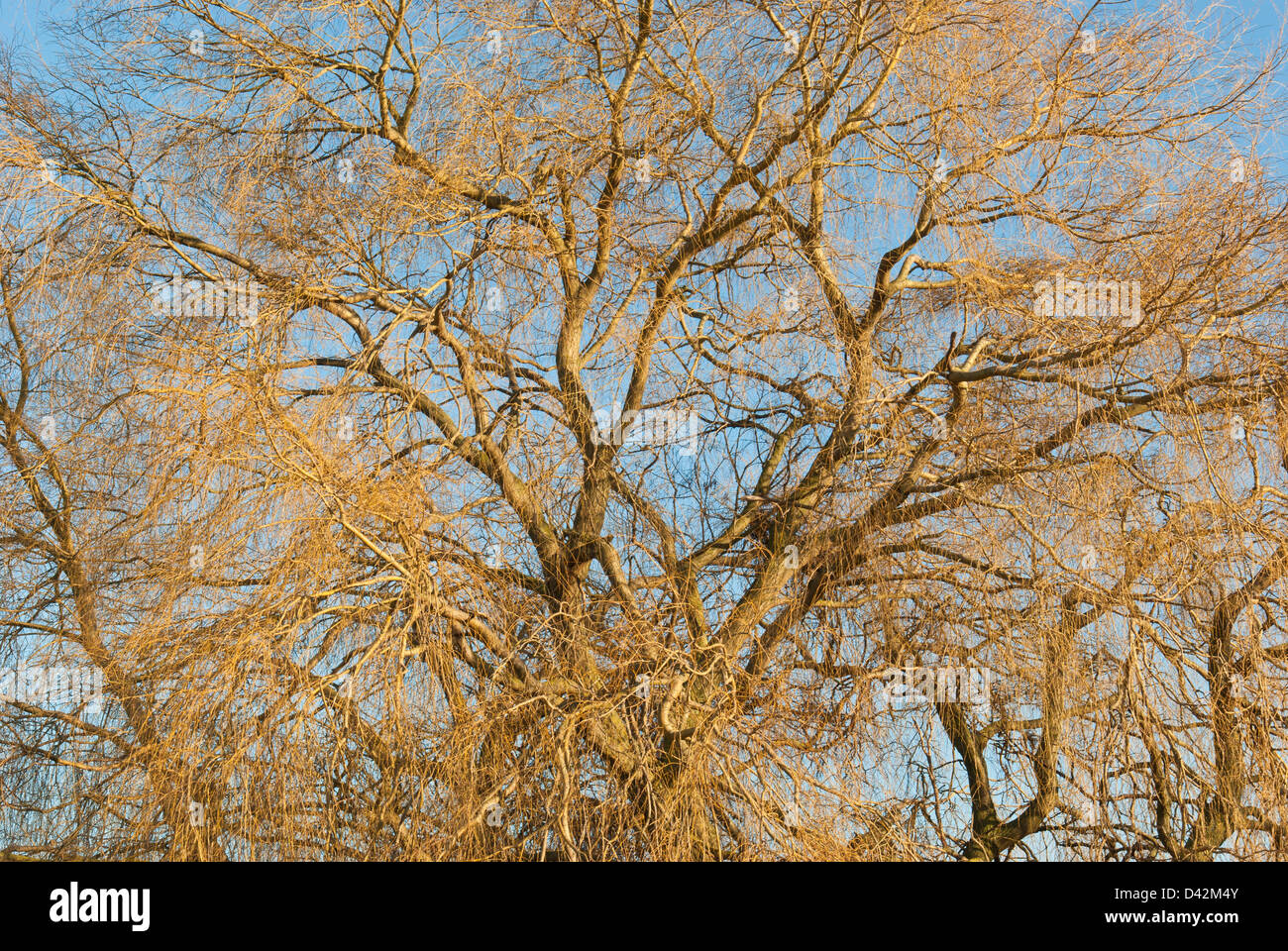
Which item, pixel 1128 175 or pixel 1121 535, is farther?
pixel 1128 175

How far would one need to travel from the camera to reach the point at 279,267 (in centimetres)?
544

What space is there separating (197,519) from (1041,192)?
3967 millimetres

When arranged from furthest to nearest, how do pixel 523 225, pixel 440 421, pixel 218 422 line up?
1. pixel 440 421
2. pixel 523 225
3. pixel 218 422

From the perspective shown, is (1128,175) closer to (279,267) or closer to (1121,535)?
(1121,535)

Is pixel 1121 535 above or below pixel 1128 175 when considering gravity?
below

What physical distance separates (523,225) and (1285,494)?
353cm

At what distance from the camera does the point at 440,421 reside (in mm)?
5715

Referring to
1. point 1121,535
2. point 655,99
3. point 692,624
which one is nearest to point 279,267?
point 655,99

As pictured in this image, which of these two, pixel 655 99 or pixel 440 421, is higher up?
pixel 655 99
